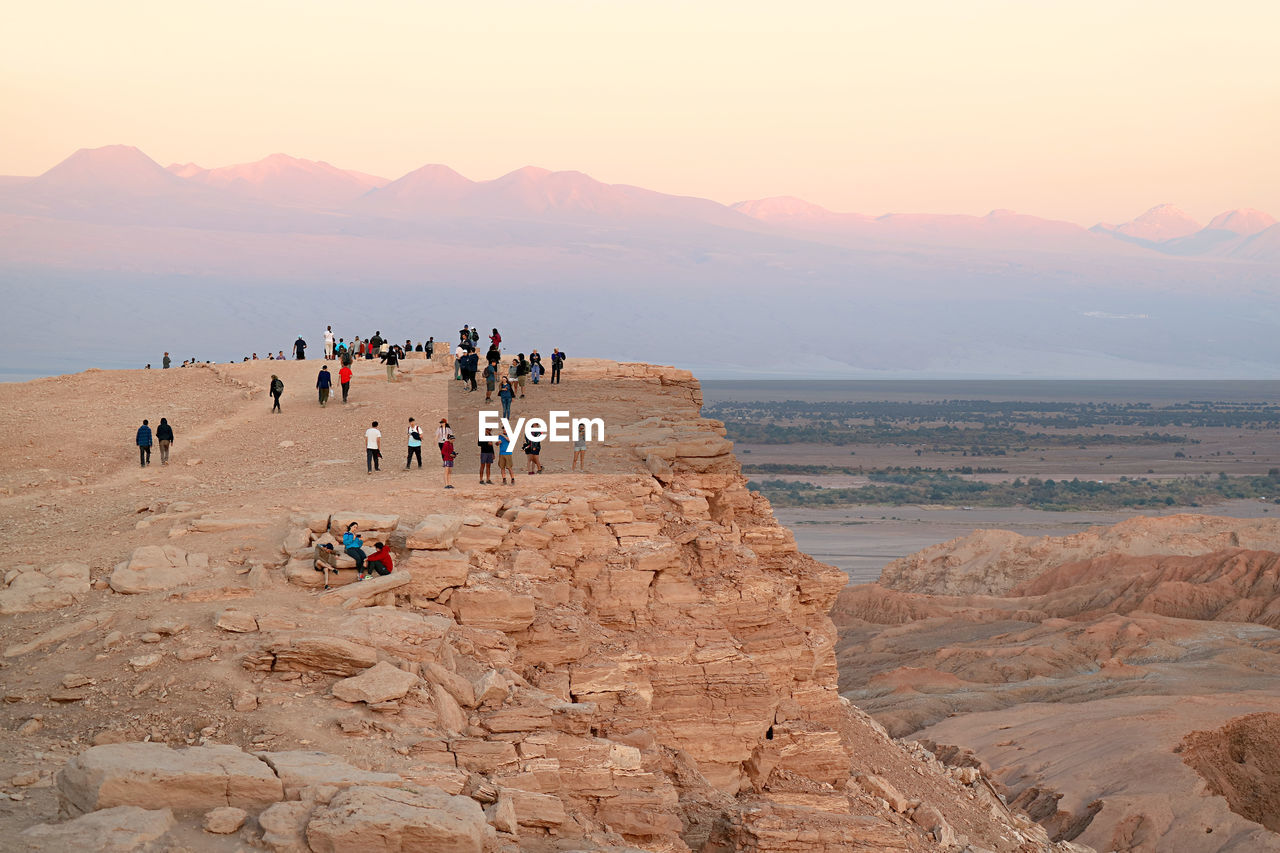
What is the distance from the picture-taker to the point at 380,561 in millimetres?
15812

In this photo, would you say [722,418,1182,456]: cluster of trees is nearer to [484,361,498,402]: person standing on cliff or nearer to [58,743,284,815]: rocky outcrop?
[484,361,498,402]: person standing on cliff

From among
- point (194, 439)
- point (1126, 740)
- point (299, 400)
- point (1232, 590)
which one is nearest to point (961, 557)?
point (1232, 590)

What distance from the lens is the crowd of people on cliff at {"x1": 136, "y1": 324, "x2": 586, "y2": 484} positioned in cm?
2184

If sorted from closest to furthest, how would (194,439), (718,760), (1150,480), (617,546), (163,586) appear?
1. (163,586)
2. (718,760)
3. (617,546)
4. (194,439)
5. (1150,480)

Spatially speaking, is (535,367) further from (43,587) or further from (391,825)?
(391,825)

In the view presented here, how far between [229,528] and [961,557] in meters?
53.5

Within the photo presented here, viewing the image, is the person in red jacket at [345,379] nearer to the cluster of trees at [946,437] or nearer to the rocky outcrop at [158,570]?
the rocky outcrop at [158,570]

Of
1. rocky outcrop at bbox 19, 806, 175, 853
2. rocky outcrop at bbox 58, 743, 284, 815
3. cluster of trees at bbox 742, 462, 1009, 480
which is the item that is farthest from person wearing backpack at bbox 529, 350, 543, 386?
cluster of trees at bbox 742, 462, 1009, 480

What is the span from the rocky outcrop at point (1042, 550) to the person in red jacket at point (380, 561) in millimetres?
50881

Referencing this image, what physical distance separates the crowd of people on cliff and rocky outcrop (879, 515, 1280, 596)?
3177 centimetres

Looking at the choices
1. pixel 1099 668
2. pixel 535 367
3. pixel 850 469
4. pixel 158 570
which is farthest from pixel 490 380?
pixel 850 469

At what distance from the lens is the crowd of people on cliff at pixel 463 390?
71.7 feet

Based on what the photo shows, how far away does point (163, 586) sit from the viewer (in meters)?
15.5

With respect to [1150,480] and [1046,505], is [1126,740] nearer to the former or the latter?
[1046,505]
